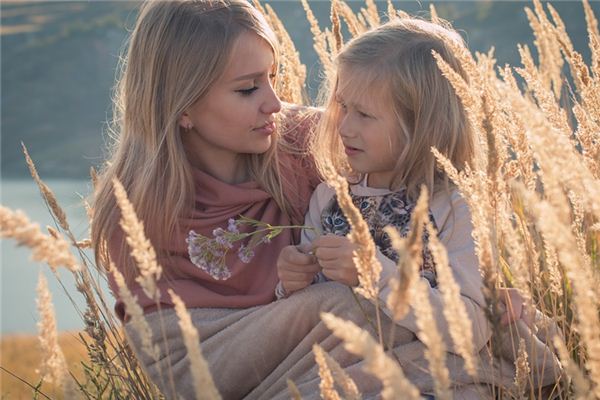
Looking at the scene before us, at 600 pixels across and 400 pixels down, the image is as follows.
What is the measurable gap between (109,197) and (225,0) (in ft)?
2.50

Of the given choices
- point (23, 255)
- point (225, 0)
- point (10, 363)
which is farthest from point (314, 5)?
point (225, 0)

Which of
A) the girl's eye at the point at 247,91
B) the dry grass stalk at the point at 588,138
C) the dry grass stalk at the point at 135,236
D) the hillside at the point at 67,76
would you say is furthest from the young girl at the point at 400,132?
the hillside at the point at 67,76

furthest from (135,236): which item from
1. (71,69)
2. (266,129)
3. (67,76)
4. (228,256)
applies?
(67,76)

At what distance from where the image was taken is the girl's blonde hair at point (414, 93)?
2.42m

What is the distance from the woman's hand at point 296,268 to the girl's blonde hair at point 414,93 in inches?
16.5

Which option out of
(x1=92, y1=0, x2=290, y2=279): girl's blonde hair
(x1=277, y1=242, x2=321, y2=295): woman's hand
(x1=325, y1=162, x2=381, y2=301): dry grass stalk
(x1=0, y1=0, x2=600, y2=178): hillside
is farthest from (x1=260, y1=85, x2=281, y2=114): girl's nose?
(x1=0, y1=0, x2=600, y2=178): hillside

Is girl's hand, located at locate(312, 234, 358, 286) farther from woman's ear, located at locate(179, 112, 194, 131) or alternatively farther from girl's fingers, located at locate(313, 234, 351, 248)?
woman's ear, located at locate(179, 112, 194, 131)

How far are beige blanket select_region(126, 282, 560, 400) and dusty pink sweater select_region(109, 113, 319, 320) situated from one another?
0.25ft

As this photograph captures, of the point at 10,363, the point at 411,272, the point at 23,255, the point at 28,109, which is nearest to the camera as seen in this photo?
the point at 411,272

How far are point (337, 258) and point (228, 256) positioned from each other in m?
0.64

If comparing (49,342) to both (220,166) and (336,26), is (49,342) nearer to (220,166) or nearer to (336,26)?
(220,166)

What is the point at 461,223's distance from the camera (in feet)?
7.47

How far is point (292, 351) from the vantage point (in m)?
2.25

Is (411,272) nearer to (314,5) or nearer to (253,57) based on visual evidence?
(253,57)
